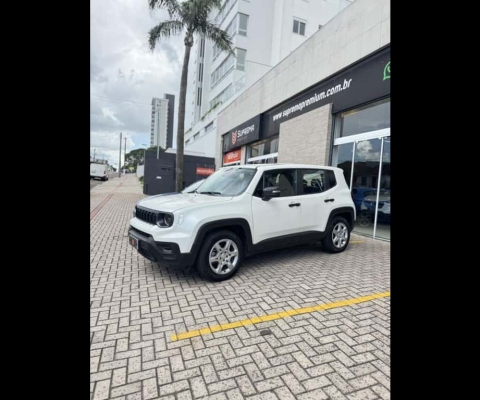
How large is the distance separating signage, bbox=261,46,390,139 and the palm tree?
175 inches

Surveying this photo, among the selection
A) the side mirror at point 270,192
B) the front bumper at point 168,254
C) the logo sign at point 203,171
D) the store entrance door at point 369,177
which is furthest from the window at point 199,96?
the front bumper at point 168,254

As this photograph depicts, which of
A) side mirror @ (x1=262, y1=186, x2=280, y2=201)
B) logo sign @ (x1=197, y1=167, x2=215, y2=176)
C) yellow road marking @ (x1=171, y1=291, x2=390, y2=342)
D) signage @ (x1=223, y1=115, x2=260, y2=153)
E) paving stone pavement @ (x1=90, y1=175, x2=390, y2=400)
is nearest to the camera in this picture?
paving stone pavement @ (x1=90, y1=175, x2=390, y2=400)

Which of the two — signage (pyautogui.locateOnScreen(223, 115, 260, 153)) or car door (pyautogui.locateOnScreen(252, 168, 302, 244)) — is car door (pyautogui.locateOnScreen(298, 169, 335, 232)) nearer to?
car door (pyautogui.locateOnScreen(252, 168, 302, 244))

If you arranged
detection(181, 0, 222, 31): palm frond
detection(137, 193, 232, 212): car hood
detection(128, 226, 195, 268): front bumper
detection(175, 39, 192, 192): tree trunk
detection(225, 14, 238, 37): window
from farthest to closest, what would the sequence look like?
detection(225, 14, 238, 37): window, detection(175, 39, 192, 192): tree trunk, detection(181, 0, 222, 31): palm frond, detection(137, 193, 232, 212): car hood, detection(128, 226, 195, 268): front bumper

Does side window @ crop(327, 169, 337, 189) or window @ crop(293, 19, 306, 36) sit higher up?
window @ crop(293, 19, 306, 36)

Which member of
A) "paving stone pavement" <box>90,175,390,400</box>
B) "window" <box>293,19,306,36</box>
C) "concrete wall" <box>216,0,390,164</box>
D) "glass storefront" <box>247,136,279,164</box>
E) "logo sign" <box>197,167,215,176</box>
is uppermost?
"window" <box>293,19,306,36</box>

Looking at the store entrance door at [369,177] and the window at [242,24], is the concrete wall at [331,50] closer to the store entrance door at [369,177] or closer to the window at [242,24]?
the store entrance door at [369,177]

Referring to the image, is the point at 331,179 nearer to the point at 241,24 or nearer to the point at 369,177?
the point at 369,177

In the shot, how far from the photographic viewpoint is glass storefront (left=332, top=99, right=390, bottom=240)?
7160mm

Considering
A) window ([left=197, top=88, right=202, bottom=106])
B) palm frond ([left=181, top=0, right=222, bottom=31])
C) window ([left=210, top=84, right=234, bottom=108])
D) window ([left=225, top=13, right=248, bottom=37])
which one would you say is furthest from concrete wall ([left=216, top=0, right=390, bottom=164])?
window ([left=197, top=88, right=202, bottom=106])

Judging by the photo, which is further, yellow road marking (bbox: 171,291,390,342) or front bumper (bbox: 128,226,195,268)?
front bumper (bbox: 128,226,195,268)
